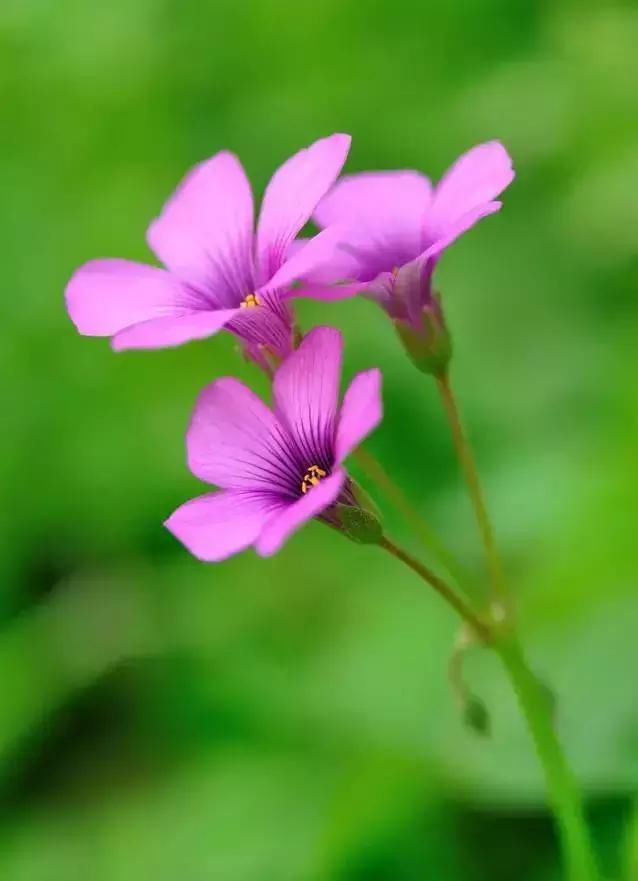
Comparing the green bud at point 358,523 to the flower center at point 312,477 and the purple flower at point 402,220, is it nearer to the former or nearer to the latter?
the flower center at point 312,477

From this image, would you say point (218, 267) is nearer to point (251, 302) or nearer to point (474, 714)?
point (251, 302)

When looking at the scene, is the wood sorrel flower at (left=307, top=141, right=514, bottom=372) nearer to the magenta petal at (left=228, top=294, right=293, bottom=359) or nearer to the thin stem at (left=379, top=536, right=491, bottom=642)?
the magenta petal at (left=228, top=294, right=293, bottom=359)

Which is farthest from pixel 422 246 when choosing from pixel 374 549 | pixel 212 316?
pixel 374 549

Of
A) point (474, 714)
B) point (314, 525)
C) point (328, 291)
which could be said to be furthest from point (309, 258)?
point (314, 525)

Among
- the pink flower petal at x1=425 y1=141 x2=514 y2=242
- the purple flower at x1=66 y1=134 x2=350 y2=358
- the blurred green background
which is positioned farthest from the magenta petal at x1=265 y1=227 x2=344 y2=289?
the blurred green background

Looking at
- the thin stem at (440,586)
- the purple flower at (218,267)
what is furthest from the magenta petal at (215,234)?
the thin stem at (440,586)

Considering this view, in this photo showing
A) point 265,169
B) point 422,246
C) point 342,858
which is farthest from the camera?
point 265,169

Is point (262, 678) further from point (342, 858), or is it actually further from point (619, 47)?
point (619, 47)
